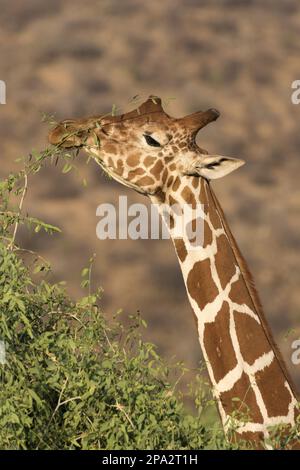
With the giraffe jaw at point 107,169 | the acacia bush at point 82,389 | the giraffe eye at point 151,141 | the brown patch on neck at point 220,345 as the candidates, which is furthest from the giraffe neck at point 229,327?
the acacia bush at point 82,389

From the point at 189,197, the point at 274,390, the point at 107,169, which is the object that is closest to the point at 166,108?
the point at 107,169

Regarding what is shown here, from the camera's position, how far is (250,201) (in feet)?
53.2

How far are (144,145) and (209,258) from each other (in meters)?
0.65

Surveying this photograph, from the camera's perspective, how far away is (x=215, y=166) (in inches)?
297

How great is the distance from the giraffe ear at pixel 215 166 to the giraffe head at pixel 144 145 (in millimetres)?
36

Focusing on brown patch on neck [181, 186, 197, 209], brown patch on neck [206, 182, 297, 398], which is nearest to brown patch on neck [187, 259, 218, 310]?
brown patch on neck [206, 182, 297, 398]

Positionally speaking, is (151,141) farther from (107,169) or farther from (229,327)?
(229,327)

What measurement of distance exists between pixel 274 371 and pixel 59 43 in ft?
35.9

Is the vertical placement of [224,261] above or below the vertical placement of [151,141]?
below

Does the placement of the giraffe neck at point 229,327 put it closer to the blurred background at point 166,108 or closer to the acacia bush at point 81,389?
the acacia bush at point 81,389

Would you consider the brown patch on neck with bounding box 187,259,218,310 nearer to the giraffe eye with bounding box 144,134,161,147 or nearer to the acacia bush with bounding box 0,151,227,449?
the giraffe eye with bounding box 144,134,161,147

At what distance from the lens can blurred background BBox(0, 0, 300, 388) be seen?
49.8ft

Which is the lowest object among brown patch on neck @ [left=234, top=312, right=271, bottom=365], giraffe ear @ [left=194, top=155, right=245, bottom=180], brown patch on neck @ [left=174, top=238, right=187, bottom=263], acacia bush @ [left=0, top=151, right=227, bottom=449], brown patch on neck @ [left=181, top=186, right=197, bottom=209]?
acacia bush @ [left=0, top=151, right=227, bottom=449]

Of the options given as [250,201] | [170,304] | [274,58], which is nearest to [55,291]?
[170,304]
